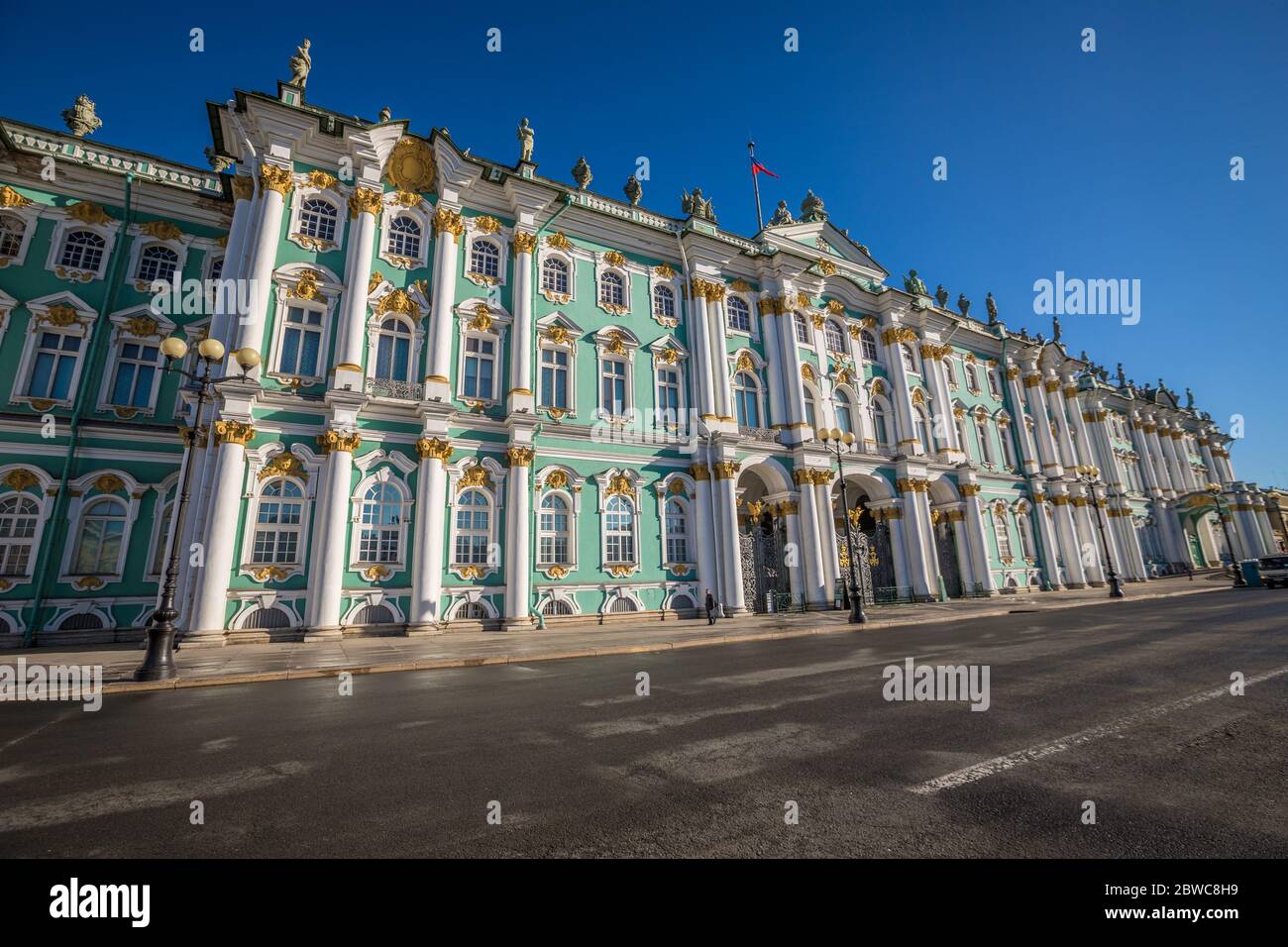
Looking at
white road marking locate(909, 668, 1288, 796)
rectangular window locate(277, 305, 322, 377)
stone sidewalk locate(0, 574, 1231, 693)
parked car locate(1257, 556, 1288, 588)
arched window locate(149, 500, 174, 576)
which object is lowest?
white road marking locate(909, 668, 1288, 796)

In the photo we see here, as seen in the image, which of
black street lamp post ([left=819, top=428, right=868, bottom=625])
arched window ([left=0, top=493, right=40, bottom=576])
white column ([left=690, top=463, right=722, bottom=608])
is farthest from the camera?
white column ([left=690, top=463, right=722, bottom=608])

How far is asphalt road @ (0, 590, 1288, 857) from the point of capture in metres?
2.92

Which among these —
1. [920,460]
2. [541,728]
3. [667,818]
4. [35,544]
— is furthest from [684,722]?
[920,460]

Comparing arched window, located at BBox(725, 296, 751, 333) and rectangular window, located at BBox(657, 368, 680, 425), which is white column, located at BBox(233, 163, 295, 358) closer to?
rectangular window, located at BBox(657, 368, 680, 425)

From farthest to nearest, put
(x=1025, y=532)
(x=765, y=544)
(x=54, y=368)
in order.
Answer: (x=1025, y=532) → (x=765, y=544) → (x=54, y=368)

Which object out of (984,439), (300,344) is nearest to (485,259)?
(300,344)

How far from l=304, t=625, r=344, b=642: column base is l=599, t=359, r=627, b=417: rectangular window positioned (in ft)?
38.0

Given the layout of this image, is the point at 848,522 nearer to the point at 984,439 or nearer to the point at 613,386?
the point at 613,386

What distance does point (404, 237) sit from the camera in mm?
19000

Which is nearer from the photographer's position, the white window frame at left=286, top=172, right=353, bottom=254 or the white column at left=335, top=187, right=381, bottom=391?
the white column at left=335, top=187, right=381, bottom=391

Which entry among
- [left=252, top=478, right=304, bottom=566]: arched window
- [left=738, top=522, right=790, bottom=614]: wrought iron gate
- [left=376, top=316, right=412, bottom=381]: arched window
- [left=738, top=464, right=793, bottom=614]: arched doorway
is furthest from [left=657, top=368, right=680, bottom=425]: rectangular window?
[left=252, top=478, right=304, bottom=566]: arched window

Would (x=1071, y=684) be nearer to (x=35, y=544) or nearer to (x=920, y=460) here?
(x=920, y=460)

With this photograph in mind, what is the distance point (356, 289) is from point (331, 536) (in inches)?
315
